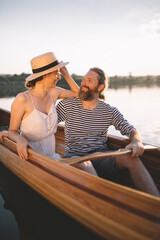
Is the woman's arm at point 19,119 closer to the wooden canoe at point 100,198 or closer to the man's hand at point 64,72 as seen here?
the wooden canoe at point 100,198

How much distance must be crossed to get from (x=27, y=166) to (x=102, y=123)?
0.89 m

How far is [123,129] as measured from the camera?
7.75ft

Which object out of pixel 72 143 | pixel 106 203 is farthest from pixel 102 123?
pixel 106 203

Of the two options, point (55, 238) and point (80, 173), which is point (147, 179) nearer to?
point (80, 173)

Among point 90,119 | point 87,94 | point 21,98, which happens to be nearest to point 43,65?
point 21,98

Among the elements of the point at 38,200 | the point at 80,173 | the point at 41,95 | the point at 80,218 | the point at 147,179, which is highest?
the point at 41,95

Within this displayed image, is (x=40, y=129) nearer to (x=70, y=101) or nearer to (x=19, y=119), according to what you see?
(x=19, y=119)

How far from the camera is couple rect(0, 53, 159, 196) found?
2.11m

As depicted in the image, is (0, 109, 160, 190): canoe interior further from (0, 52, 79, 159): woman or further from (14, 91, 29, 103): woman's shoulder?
(14, 91, 29, 103): woman's shoulder

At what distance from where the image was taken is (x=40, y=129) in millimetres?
2225

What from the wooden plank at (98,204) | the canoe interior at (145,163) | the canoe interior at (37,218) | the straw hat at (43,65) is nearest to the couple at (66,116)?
the straw hat at (43,65)

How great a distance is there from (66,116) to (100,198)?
3.95 feet

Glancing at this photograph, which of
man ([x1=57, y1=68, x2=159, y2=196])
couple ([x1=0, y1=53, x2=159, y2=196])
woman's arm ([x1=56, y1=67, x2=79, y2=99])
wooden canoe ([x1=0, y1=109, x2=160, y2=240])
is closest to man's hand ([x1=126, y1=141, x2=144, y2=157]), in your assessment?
couple ([x1=0, y1=53, x2=159, y2=196])

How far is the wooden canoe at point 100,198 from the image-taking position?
125 centimetres
